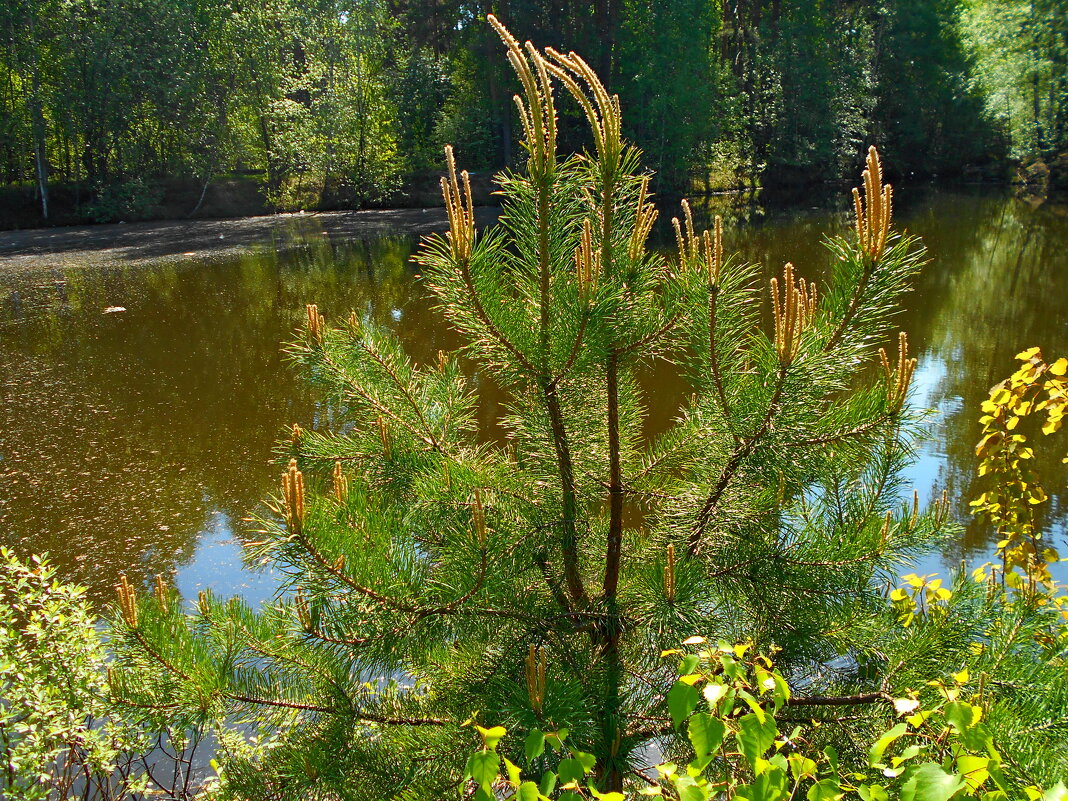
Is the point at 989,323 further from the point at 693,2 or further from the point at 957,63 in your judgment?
the point at 957,63

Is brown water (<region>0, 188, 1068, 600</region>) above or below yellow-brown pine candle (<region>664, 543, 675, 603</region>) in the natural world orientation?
below

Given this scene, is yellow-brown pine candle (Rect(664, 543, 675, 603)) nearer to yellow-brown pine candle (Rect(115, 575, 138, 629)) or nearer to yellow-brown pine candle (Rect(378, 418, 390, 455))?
yellow-brown pine candle (Rect(378, 418, 390, 455))

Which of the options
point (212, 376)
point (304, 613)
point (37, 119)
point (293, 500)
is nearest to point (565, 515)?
point (304, 613)

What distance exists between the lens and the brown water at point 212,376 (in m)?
5.35

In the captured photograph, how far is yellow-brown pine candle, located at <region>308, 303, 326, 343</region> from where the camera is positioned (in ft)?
6.96

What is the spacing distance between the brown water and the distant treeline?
1156 centimetres

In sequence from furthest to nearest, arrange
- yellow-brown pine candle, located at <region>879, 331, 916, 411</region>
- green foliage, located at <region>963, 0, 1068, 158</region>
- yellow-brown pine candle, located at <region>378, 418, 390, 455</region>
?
green foliage, located at <region>963, 0, 1068, 158</region>, yellow-brown pine candle, located at <region>378, 418, 390, 455</region>, yellow-brown pine candle, located at <region>879, 331, 916, 411</region>

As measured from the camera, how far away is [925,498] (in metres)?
5.38

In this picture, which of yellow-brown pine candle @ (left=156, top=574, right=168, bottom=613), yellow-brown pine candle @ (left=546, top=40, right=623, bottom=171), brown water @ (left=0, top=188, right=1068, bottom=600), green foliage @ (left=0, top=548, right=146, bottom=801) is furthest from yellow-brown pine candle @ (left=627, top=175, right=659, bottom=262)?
green foliage @ (left=0, top=548, right=146, bottom=801)

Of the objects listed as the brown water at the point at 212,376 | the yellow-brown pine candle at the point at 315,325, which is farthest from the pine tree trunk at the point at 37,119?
the yellow-brown pine candle at the point at 315,325

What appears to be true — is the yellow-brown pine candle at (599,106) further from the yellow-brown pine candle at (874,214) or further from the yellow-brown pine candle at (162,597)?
the yellow-brown pine candle at (162,597)

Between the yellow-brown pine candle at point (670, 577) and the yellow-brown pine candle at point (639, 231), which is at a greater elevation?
the yellow-brown pine candle at point (639, 231)

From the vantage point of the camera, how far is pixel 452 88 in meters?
30.7

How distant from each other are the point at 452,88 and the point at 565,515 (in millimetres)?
31437
